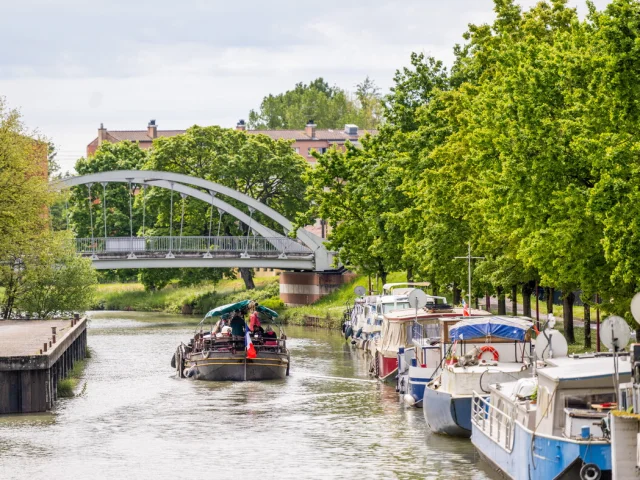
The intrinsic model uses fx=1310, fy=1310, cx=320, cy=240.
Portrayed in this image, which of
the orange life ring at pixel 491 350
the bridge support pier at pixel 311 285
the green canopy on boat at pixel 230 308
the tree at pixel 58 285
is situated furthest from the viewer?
the bridge support pier at pixel 311 285

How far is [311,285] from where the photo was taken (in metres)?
93.9

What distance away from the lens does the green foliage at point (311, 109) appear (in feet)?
601

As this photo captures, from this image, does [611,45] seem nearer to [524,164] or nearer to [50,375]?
[524,164]

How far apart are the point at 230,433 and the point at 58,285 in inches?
1214

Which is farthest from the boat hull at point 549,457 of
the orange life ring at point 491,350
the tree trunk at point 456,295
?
the tree trunk at point 456,295

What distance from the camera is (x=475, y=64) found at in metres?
55.5

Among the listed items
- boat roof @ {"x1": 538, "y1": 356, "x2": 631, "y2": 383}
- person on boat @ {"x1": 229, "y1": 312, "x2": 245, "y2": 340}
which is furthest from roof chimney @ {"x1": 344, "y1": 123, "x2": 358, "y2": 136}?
boat roof @ {"x1": 538, "y1": 356, "x2": 631, "y2": 383}

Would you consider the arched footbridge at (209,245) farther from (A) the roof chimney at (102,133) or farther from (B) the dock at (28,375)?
(A) the roof chimney at (102,133)

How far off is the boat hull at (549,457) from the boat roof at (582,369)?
1.09 m

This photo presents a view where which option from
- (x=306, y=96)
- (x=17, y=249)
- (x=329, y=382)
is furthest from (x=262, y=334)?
(x=306, y=96)

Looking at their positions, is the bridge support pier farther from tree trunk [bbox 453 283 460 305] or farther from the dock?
the dock

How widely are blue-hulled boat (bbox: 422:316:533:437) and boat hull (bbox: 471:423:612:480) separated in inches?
189

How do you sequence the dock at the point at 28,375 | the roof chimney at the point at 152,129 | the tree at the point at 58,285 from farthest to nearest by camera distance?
the roof chimney at the point at 152,129
the tree at the point at 58,285
the dock at the point at 28,375

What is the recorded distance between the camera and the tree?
61562 millimetres
